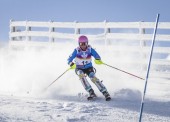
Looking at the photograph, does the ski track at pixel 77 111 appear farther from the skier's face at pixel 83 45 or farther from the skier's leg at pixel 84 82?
the skier's face at pixel 83 45

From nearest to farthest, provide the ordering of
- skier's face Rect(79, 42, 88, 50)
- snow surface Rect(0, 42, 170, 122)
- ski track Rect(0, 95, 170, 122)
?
ski track Rect(0, 95, 170, 122)
snow surface Rect(0, 42, 170, 122)
skier's face Rect(79, 42, 88, 50)

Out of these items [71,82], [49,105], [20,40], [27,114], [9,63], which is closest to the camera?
[27,114]

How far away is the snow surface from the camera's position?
602 centimetres

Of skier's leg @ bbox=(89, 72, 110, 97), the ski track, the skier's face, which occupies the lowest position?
the ski track

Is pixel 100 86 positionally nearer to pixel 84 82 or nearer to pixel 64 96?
pixel 84 82

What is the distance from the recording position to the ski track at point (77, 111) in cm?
577

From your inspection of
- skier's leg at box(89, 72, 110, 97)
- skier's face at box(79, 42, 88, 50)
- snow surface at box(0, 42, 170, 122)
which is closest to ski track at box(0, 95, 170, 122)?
snow surface at box(0, 42, 170, 122)

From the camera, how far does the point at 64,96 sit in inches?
320

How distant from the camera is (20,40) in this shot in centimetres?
1758

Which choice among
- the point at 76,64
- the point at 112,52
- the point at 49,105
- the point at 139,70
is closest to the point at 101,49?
the point at 112,52

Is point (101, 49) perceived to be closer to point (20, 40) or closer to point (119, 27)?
point (119, 27)

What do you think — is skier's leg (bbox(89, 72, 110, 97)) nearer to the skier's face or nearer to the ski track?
the ski track

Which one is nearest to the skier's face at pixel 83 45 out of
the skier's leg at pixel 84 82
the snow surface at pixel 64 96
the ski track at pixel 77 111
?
the skier's leg at pixel 84 82

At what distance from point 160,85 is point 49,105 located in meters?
6.27
